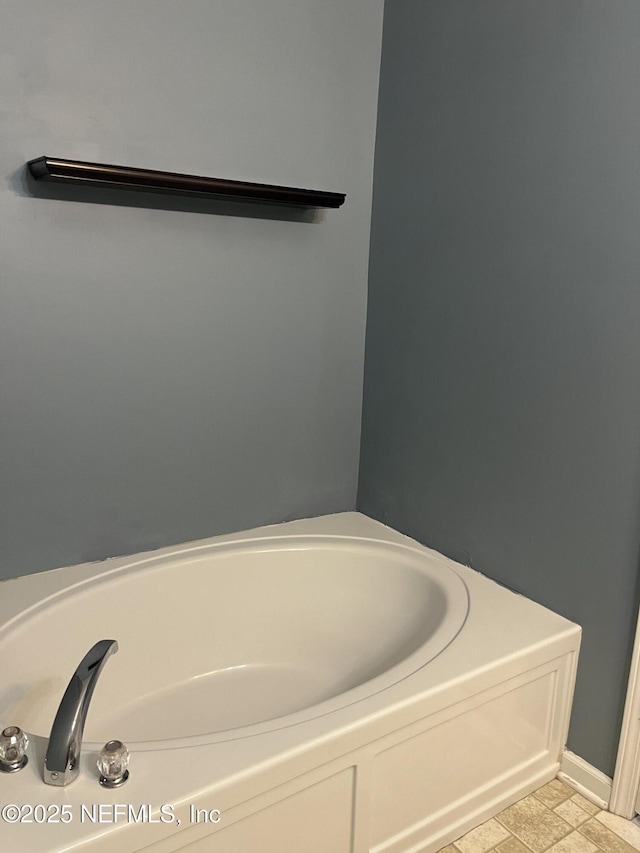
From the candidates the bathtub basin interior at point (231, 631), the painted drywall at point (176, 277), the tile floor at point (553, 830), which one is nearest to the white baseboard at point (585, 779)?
the tile floor at point (553, 830)

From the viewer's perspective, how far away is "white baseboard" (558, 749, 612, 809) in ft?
6.19

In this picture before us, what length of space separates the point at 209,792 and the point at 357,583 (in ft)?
3.60

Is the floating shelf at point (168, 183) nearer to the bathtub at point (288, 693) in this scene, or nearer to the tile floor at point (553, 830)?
the bathtub at point (288, 693)

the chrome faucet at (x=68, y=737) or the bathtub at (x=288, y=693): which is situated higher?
the chrome faucet at (x=68, y=737)

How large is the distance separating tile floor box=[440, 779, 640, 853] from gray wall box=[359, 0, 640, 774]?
0.45 feet

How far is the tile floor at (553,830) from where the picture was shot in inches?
68.7

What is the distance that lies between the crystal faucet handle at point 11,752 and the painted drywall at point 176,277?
31.4 inches

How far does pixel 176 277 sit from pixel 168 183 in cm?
30

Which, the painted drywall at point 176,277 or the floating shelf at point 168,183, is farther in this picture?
the painted drywall at point 176,277

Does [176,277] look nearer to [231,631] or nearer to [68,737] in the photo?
[231,631]

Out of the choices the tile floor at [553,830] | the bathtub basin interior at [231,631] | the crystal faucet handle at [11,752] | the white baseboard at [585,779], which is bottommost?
the tile floor at [553,830]

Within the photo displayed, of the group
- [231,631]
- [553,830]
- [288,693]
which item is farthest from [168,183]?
[553,830]

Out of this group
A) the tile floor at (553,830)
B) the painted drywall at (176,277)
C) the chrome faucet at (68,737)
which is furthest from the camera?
the painted drywall at (176,277)

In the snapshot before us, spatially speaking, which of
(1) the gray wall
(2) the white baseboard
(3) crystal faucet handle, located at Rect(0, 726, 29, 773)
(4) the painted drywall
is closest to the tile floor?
(2) the white baseboard
